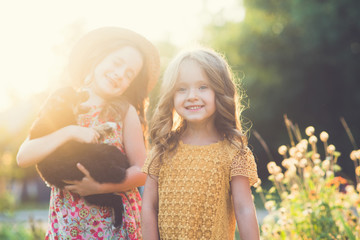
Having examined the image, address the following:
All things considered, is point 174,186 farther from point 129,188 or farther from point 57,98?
point 57,98

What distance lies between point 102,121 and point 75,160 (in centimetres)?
34

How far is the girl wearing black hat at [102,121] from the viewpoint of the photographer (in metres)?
2.32

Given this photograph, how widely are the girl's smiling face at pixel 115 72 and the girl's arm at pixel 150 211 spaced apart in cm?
71

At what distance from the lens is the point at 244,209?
191 centimetres

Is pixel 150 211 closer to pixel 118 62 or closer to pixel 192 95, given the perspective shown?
pixel 192 95

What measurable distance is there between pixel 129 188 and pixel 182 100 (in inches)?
29.3

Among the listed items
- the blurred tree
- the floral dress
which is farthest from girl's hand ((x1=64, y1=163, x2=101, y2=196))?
the blurred tree

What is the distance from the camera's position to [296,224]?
3.17 metres

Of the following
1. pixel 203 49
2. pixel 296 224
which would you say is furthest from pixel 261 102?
pixel 203 49

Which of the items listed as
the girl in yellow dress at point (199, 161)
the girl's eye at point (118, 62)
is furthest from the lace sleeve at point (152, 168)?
the girl's eye at point (118, 62)

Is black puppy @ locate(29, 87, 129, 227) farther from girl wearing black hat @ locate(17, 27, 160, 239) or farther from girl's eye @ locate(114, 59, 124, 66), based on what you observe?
girl's eye @ locate(114, 59, 124, 66)

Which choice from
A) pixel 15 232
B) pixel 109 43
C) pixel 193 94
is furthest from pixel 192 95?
pixel 15 232

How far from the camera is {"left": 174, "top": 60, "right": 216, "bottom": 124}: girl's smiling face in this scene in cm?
206

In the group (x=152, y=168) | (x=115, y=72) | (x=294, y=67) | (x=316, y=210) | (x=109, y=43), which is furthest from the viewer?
(x=294, y=67)
